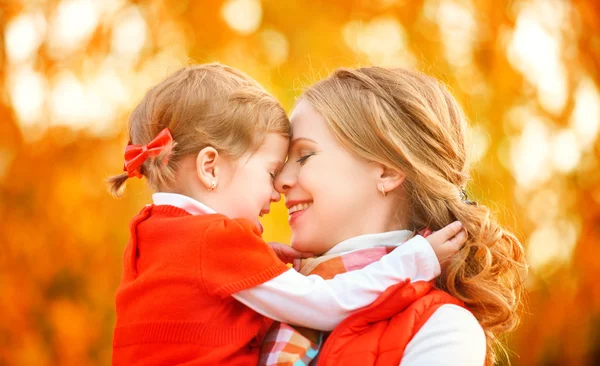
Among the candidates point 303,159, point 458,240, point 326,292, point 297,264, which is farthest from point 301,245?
point 458,240

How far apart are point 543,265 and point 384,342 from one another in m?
4.04

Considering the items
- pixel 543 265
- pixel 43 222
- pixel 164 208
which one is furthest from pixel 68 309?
pixel 164 208

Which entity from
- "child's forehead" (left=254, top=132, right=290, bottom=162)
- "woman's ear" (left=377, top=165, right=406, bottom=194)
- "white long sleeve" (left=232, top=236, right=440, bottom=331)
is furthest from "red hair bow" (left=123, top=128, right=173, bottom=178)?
"woman's ear" (left=377, top=165, right=406, bottom=194)

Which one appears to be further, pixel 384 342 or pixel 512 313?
pixel 512 313

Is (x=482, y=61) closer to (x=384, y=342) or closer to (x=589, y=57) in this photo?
(x=589, y=57)

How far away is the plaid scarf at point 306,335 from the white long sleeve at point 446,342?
10.0 inches

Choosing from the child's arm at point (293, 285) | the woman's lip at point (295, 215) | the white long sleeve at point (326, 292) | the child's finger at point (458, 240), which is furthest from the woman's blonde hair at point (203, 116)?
the child's finger at point (458, 240)

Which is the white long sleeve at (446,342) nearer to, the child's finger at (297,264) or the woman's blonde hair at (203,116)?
the child's finger at (297,264)

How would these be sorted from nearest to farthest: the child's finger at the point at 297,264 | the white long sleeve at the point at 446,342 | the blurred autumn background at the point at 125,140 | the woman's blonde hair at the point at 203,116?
1. the white long sleeve at the point at 446,342
2. the woman's blonde hair at the point at 203,116
3. the child's finger at the point at 297,264
4. the blurred autumn background at the point at 125,140

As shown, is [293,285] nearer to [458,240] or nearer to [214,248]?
[214,248]

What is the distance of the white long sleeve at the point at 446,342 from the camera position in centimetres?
201

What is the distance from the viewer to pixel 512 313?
2.34 meters

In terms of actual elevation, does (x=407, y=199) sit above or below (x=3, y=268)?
above

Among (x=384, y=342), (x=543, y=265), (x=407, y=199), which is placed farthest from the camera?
(x=543, y=265)
